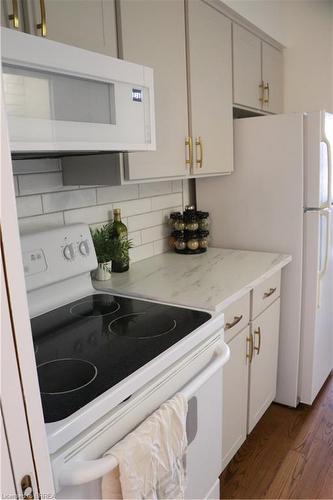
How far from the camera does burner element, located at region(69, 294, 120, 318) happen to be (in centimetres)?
142

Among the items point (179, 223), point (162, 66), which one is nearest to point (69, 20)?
point (162, 66)

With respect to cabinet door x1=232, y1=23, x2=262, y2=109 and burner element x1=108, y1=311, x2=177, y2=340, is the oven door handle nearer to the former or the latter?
burner element x1=108, y1=311, x2=177, y2=340

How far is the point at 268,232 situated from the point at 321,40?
4.88 feet

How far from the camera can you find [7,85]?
914 mm

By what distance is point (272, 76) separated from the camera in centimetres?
260

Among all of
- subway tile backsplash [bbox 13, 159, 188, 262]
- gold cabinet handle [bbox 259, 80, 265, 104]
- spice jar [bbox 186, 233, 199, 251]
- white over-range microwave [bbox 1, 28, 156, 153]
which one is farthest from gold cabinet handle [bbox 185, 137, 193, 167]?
gold cabinet handle [bbox 259, 80, 265, 104]

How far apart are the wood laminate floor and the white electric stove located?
353 millimetres

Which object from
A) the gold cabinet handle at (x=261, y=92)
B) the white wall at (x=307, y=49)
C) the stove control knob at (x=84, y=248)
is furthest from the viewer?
the white wall at (x=307, y=49)

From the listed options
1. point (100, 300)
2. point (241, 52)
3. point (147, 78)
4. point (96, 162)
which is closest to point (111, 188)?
point (96, 162)

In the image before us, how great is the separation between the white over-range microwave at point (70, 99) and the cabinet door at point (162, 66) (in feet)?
0.96

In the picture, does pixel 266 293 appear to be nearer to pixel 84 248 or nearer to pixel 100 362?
pixel 84 248

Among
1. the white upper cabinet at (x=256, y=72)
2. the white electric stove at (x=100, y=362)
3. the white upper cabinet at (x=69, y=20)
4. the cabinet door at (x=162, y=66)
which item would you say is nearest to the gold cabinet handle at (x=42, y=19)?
the white upper cabinet at (x=69, y=20)

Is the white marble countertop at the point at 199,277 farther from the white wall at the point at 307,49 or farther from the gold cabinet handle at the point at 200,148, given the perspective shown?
→ the white wall at the point at 307,49

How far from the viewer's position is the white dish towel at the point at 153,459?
90 centimetres
